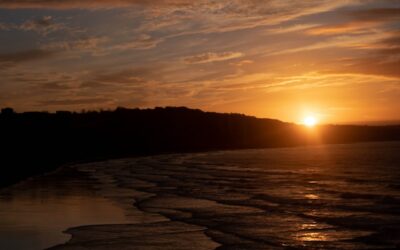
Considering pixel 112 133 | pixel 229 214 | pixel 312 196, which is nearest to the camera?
pixel 229 214

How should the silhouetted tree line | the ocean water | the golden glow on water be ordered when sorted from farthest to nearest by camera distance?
the silhouetted tree line < the golden glow on water < the ocean water

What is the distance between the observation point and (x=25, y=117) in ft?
480

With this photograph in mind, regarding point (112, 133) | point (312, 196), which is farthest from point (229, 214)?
point (112, 133)

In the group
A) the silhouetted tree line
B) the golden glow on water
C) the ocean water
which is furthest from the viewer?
the silhouetted tree line

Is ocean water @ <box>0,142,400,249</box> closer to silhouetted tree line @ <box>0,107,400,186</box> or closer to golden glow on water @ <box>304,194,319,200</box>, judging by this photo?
golden glow on water @ <box>304,194,319,200</box>

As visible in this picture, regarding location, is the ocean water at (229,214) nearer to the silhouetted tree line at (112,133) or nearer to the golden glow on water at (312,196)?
the golden glow on water at (312,196)

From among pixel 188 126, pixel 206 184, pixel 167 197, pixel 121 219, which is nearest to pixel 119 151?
pixel 188 126

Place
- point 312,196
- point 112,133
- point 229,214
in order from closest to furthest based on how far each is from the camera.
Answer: point 229,214, point 312,196, point 112,133

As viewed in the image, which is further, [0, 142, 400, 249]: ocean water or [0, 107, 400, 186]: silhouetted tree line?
[0, 107, 400, 186]: silhouetted tree line

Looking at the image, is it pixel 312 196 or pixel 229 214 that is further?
pixel 312 196

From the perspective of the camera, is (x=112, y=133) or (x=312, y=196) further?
(x=112, y=133)

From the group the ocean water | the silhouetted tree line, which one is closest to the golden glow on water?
the ocean water

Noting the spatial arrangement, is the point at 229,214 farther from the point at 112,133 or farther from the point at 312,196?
the point at 112,133

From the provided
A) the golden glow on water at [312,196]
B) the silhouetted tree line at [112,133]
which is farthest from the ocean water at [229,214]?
the silhouetted tree line at [112,133]
